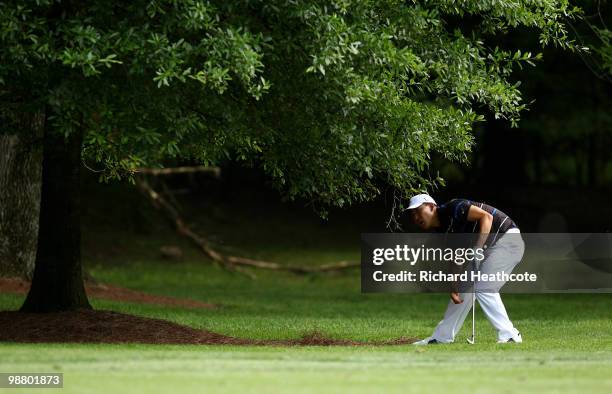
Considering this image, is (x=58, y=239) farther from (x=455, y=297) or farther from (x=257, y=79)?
(x=455, y=297)

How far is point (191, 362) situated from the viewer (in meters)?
11.4

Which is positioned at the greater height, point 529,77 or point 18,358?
point 529,77

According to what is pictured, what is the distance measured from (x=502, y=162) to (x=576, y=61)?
5.86m

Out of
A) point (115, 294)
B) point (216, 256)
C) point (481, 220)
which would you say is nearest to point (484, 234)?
point (481, 220)

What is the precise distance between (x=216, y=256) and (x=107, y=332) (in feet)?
50.8

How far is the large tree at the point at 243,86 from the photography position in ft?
41.5

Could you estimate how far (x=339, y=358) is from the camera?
12.0m

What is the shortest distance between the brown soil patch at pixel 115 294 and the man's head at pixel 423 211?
9.72 meters

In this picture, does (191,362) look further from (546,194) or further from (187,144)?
(546,194)

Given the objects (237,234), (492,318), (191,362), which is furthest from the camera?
(237,234)

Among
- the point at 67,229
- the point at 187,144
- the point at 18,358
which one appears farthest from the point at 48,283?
the point at 18,358

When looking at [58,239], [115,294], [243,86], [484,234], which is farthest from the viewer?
[115,294]

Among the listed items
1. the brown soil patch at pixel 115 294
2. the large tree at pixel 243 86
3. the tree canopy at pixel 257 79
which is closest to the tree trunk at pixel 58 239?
the large tree at pixel 243 86

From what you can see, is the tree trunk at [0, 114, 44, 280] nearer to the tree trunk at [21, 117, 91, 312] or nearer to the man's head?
the tree trunk at [21, 117, 91, 312]
